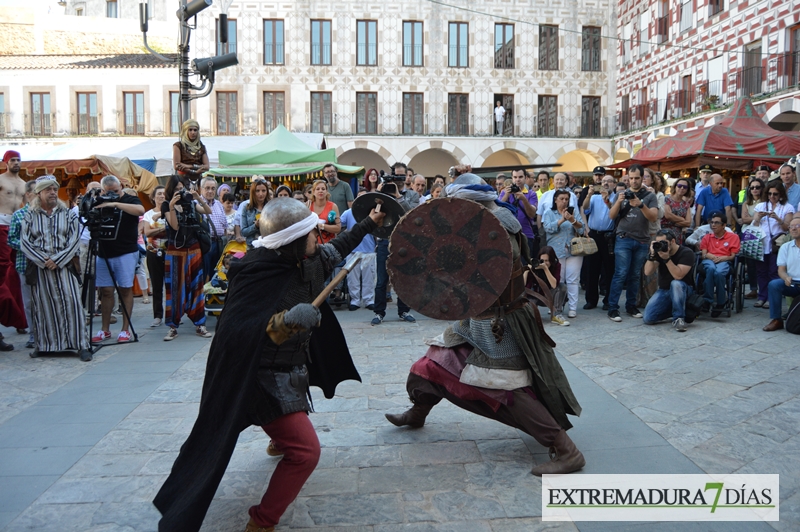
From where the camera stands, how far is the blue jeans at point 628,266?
7.92m

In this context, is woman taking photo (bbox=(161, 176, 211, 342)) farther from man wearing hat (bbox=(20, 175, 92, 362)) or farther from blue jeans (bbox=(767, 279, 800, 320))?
blue jeans (bbox=(767, 279, 800, 320))

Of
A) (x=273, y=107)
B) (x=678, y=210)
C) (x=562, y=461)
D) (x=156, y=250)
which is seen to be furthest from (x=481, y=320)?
(x=273, y=107)

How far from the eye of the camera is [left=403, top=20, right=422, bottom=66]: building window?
26844mm

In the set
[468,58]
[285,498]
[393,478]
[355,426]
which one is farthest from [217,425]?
[468,58]

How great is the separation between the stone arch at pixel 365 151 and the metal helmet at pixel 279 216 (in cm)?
2356

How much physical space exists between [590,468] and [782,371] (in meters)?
2.84

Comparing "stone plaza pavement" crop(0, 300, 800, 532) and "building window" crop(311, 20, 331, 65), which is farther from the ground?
"building window" crop(311, 20, 331, 65)

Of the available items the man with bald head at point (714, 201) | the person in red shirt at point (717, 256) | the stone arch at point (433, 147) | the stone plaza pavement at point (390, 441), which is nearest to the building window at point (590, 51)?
the stone arch at point (433, 147)

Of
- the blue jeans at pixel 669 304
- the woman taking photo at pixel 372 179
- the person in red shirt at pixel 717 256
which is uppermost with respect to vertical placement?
the woman taking photo at pixel 372 179

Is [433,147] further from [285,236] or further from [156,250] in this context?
[285,236]

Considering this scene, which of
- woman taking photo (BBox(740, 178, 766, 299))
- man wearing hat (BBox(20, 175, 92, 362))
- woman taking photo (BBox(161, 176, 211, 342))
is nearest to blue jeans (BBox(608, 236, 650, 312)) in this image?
woman taking photo (BBox(740, 178, 766, 299))

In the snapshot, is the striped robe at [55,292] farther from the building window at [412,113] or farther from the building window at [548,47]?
the building window at [548,47]

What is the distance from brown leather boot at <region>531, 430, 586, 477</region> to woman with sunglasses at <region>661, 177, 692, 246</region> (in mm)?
5714

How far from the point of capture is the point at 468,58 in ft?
89.0
